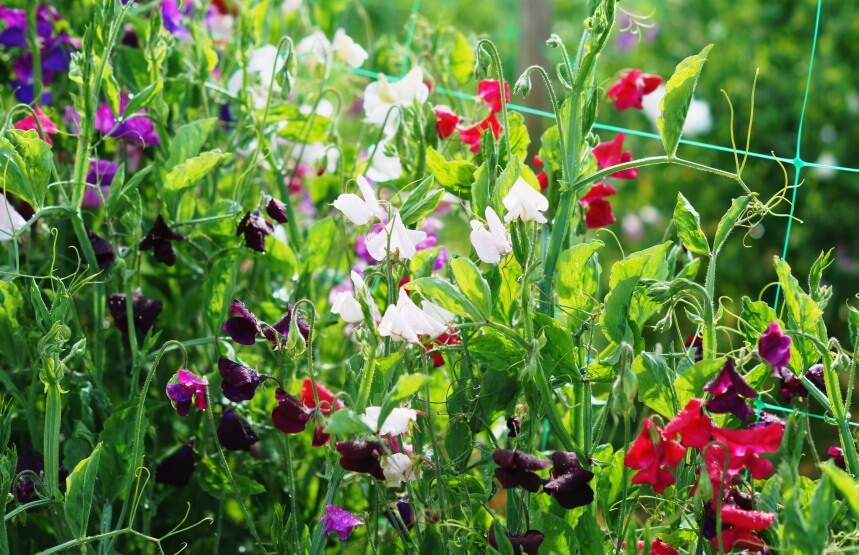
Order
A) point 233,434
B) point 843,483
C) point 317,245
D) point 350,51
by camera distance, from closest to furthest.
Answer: point 843,483 < point 233,434 < point 317,245 < point 350,51

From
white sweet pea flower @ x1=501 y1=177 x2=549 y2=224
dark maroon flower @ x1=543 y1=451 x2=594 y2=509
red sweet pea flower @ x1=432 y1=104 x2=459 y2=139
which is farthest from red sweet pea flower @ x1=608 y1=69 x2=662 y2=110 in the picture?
dark maroon flower @ x1=543 y1=451 x2=594 y2=509

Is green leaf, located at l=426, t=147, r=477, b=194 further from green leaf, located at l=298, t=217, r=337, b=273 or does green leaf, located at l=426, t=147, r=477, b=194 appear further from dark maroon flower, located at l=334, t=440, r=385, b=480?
dark maroon flower, located at l=334, t=440, r=385, b=480

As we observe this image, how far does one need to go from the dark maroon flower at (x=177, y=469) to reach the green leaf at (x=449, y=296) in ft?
1.55

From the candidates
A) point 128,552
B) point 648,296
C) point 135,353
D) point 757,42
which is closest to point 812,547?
point 648,296

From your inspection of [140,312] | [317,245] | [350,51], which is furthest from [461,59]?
[140,312]

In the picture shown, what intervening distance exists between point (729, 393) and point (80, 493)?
1.97ft

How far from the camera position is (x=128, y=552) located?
141 centimetres

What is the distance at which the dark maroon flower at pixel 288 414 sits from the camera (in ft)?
3.34

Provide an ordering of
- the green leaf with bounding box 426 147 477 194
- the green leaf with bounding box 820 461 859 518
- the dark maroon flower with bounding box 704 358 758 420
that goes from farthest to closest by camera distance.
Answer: the green leaf with bounding box 426 147 477 194 → the dark maroon flower with bounding box 704 358 758 420 → the green leaf with bounding box 820 461 859 518

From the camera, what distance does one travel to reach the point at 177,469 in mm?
1290

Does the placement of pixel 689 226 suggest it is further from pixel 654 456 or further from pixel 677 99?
pixel 654 456

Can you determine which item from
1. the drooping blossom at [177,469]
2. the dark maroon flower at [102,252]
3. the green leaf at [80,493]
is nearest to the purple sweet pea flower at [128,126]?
the dark maroon flower at [102,252]

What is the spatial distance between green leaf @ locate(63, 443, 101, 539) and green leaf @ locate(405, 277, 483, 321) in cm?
34

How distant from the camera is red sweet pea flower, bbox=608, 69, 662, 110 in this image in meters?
1.37
